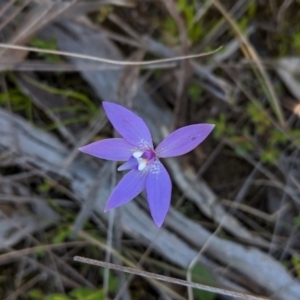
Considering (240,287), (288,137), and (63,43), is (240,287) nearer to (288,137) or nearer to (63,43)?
(288,137)

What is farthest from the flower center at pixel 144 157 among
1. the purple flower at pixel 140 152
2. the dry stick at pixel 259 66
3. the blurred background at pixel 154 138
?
the dry stick at pixel 259 66

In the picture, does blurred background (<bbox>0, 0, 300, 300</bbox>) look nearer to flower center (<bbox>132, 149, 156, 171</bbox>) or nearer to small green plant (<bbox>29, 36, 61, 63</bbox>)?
small green plant (<bbox>29, 36, 61, 63</bbox>)

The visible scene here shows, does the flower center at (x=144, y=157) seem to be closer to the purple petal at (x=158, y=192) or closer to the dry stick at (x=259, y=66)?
the purple petal at (x=158, y=192)

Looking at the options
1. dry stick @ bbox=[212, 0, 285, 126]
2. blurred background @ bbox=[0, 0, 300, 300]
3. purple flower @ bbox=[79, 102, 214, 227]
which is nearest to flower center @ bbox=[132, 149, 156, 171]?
purple flower @ bbox=[79, 102, 214, 227]

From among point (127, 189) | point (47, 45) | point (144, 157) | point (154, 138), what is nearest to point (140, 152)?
point (144, 157)

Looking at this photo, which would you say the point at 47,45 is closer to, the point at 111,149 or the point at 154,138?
the point at 154,138

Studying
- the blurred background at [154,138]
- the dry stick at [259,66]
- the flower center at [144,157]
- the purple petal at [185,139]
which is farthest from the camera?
the dry stick at [259,66]

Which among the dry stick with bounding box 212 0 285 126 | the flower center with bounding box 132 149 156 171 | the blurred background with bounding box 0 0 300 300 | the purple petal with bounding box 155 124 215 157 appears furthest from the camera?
the dry stick with bounding box 212 0 285 126
